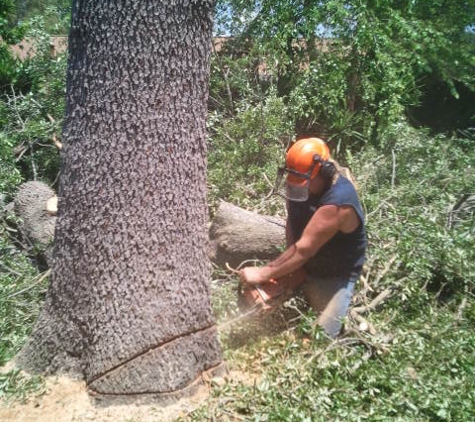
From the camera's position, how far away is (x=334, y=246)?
124 inches

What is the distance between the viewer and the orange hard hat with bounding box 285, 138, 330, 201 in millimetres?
2949

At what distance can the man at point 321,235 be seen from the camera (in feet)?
9.49

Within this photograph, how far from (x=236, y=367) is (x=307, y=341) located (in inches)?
19.3

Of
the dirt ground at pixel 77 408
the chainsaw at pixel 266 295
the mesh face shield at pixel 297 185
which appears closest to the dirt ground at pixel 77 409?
the dirt ground at pixel 77 408

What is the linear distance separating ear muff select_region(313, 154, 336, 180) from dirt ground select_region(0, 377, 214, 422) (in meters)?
1.60

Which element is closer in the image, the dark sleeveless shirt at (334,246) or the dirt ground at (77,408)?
the dirt ground at (77,408)

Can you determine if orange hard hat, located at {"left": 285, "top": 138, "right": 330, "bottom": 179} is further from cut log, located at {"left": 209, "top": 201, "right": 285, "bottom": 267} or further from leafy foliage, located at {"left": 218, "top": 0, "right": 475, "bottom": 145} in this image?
leafy foliage, located at {"left": 218, "top": 0, "right": 475, "bottom": 145}

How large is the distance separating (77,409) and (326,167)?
2.06m

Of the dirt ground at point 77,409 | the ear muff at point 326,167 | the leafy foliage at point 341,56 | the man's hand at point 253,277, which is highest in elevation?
the leafy foliage at point 341,56

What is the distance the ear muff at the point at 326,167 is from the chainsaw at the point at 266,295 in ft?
2.59

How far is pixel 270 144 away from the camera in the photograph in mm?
5891

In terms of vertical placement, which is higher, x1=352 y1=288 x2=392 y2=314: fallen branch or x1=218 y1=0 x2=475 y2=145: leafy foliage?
x1=218 y1=0 x2=475 y2=145: leafy foliage

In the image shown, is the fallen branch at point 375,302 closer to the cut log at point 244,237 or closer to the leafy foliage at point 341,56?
the cut log at point 244,237

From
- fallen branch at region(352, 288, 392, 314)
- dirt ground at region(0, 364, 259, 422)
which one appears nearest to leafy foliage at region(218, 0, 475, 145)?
fallen branch at region(352, 288, 392, 314)
